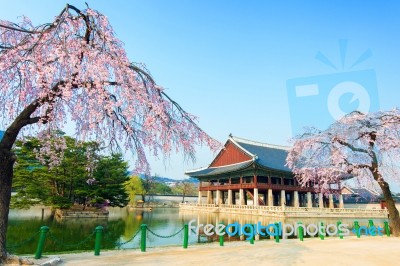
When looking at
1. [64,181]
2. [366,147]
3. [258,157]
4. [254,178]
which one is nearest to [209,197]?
[258,157]

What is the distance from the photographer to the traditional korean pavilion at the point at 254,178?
39.5 m

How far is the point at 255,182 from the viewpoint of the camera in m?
38.9

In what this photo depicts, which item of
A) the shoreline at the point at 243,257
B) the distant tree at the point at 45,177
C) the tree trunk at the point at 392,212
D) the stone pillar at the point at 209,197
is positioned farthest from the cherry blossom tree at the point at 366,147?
the stone pillar at the point at 209,197

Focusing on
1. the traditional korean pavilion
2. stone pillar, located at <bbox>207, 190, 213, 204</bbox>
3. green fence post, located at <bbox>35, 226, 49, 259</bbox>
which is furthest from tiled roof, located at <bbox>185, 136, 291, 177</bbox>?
green fence post, located at <bbox>35, 226, 49, 259</bbox>

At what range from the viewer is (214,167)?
52.2 metres

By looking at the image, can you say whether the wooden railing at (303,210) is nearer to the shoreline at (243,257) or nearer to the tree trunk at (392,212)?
the tree trunk at (392,212)

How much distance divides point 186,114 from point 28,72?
3.56 meters

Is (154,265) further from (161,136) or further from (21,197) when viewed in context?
(21,197)

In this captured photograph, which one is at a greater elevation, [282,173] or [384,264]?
[282,173]

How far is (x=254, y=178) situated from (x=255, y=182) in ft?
1.86

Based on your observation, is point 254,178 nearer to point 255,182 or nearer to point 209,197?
point 255,182

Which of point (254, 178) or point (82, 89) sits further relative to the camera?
point (254, 178)

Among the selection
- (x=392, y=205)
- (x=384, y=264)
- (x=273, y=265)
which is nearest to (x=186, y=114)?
(x=273, y=265)

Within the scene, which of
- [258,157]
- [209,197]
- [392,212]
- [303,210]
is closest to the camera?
[392,212]
